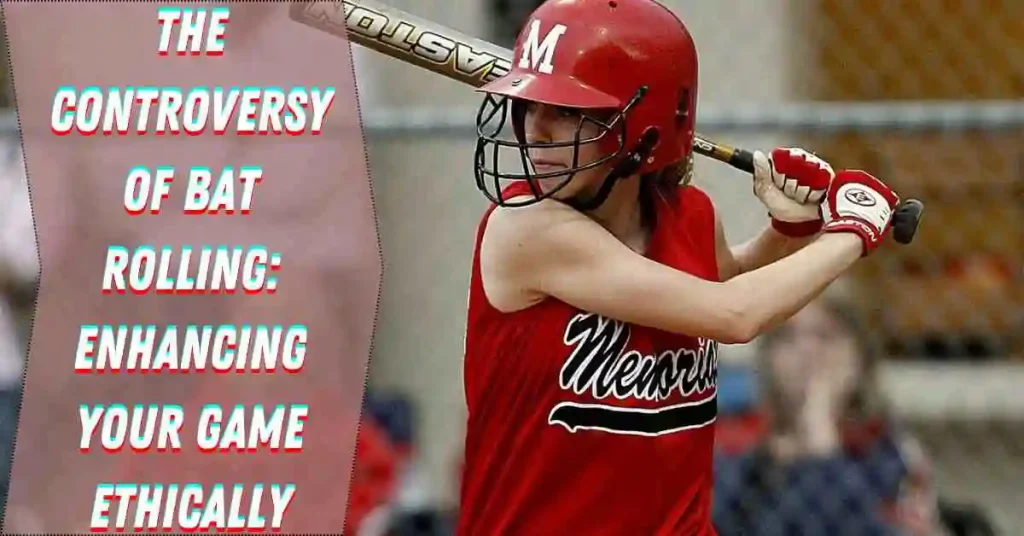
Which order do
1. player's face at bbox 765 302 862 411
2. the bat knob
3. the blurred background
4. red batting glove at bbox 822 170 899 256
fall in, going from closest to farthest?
red batting glove at bbox 822 170 899 256
the bat knob
player's face at bbox 765 302 862 411
the blurred background

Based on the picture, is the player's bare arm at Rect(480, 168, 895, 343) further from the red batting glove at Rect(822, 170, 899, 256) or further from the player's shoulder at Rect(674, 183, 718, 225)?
the player's shoulder at Rect(674, 183, 718, 225)

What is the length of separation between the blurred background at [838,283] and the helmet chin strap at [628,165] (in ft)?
5.07

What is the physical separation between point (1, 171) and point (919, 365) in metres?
2.55

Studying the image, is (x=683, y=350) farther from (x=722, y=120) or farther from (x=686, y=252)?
(x=722, y=120)

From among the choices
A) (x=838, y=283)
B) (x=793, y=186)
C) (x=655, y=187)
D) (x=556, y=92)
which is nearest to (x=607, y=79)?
(x=556, y=92)

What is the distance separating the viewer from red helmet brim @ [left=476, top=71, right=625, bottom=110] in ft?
8.07

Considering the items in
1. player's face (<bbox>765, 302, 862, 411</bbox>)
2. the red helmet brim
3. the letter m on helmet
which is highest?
the letter m on helmet

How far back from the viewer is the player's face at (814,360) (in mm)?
4023

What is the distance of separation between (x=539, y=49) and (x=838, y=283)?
2.17 meters

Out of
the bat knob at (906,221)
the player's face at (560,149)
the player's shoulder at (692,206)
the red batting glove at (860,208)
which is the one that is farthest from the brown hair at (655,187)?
the bat knob at (906,221)

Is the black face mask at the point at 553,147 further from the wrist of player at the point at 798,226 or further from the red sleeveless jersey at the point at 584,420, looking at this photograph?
the wrist of player at the point at 798,226

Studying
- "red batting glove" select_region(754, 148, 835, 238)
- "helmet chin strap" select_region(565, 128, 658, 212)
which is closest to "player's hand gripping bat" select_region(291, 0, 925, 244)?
"red batting glove" select_region(754, 148, 835, 238)

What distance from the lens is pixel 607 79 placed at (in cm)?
251

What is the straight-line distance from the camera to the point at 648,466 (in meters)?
2.56
